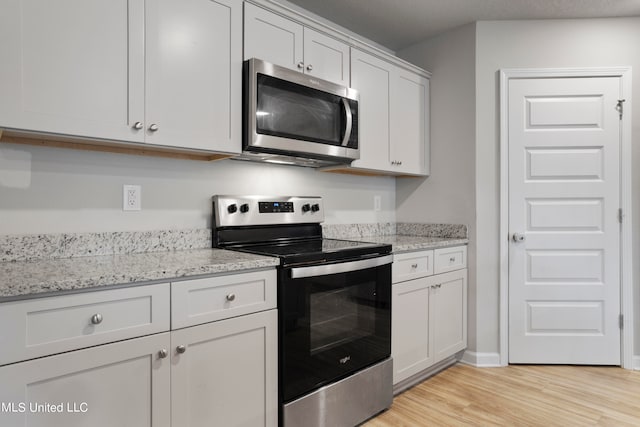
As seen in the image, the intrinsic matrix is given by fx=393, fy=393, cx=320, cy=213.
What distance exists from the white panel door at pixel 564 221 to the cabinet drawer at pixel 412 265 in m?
0.73

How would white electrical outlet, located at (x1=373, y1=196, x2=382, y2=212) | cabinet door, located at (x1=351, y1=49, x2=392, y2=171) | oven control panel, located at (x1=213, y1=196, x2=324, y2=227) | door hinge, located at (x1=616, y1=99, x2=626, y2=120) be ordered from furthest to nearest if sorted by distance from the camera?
white electrical outlet, located at (x1=373, y1=196, x2=382, y2=212) < door hinge, located at (x1=616, y1=99, x2=626, y2=120) < cabinet door, located at (x1=351, y1=49, x2=392, y2=171) < oven control panel, located at (x1=213, y1=196, x2=324, y2=227)

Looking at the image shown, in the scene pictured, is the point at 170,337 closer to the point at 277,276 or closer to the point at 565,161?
the point at 277,276

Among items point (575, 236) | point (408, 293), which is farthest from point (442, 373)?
point (575, 236)

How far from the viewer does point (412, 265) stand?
2363 mm

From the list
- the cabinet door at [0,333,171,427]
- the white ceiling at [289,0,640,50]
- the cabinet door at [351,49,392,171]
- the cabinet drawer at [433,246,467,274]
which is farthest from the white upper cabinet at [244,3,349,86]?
the cabinet door at [0,333,171,427]

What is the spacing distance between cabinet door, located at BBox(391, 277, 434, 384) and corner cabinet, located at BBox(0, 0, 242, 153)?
50.7 inches

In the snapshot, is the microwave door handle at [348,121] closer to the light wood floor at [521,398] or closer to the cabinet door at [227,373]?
the cabinet door at [227,373]

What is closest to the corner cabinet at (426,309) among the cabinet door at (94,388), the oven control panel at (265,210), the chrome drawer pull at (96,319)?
the oven control panel at (265,210)

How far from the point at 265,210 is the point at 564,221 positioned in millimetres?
2064

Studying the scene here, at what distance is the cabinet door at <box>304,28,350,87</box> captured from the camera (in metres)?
2.15

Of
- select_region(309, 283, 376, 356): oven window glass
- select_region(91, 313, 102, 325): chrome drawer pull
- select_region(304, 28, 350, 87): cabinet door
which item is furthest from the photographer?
select_region(304, 28, 350, 87): cabinet door

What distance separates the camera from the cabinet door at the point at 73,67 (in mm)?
1287

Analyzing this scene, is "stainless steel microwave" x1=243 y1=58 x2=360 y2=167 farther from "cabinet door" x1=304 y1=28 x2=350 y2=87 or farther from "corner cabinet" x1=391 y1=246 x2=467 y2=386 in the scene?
"corner cabinet" x1=391 y1=246 x2=467 y2=386

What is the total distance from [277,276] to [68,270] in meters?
0.74
